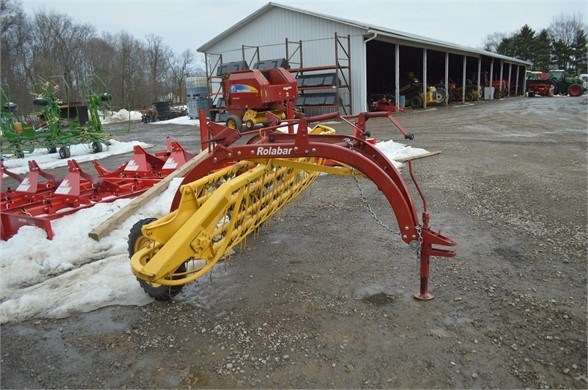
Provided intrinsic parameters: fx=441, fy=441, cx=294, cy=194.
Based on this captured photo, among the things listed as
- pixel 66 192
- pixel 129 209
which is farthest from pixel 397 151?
pixel 66 192

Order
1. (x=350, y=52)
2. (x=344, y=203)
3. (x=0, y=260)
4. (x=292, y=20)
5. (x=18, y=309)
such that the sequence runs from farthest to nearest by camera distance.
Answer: (x=292, y=20), (x=350, y=52), (x=344, y=203), (x=0, y=260), (x=18, y=309)

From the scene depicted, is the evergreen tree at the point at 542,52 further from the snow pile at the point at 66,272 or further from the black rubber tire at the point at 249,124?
the snow pile at the point at 66,272

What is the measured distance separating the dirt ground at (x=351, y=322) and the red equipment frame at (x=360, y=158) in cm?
49

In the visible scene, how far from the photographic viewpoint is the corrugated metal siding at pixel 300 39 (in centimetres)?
1977

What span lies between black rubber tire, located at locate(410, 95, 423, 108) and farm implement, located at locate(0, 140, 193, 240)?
20.4 metres

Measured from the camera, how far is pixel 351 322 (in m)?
3.22

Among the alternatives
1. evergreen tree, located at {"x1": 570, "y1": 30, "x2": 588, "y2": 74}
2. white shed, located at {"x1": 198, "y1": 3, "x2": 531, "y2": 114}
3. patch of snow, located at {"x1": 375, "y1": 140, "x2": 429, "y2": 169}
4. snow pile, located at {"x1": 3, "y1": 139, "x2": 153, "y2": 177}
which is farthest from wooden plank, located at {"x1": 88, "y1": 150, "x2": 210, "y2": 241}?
evergreen tree, located at {"x1": 570, "y1": 30, "x2": 588, "y2": 74}

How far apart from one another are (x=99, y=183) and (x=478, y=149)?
7.99 metres

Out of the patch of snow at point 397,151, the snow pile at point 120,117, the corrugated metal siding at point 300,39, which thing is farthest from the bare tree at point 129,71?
the patch of snow at point 397,151

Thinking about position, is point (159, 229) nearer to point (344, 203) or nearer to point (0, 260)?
point (0, 260)

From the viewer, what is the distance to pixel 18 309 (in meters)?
3.63

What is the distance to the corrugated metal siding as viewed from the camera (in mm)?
19766

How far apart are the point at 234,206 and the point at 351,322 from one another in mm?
1260

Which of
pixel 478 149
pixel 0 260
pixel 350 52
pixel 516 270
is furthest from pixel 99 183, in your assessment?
pixel 350 52
